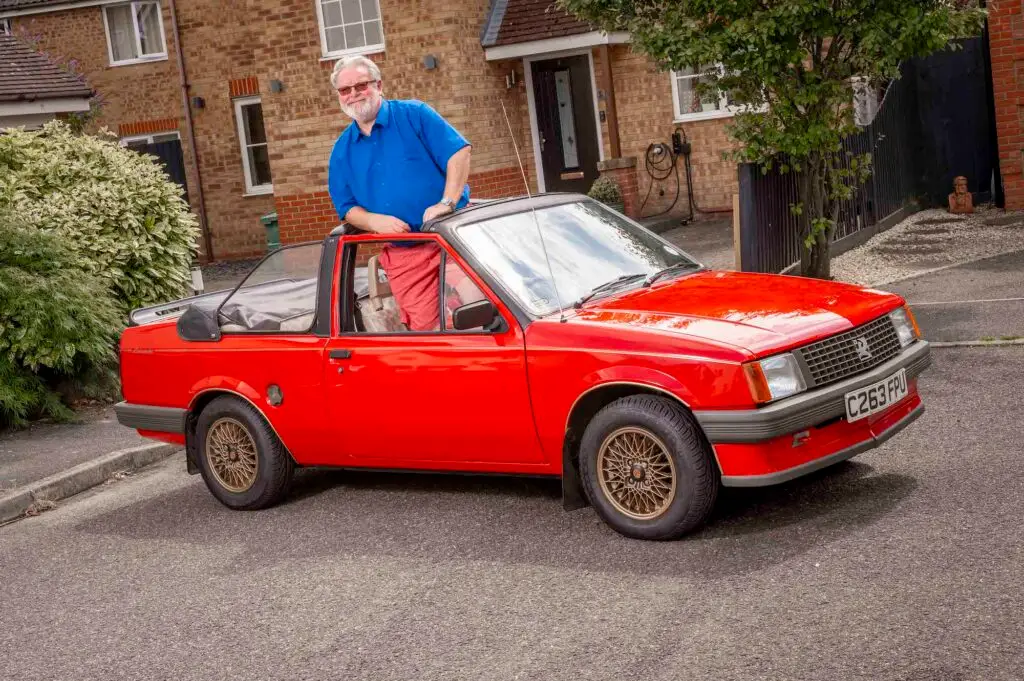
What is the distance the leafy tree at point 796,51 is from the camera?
11234 mm

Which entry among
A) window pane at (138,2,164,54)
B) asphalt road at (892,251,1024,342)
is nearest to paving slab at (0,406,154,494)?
asphalt road at (892,251,1024,342)

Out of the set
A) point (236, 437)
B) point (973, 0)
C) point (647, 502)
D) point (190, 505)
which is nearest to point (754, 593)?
point (647, 502)

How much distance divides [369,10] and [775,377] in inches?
694

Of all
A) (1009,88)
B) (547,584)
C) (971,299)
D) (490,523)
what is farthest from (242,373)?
(1009,88)

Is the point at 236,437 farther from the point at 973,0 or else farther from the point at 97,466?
the point at 973,0

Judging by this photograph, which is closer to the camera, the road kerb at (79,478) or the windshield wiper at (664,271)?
the windshield wiper at (664,271)

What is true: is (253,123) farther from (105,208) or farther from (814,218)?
(814,218)

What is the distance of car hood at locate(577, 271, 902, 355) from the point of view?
5996 millimetres

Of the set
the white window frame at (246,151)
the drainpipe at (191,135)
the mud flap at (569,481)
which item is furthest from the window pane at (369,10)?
the mud flap at (569,481)

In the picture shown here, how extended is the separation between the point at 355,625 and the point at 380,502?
6.63ft

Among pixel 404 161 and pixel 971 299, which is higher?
pixel 404 161

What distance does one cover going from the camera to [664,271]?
7.17 meters

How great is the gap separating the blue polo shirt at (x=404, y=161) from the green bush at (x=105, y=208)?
5.26m

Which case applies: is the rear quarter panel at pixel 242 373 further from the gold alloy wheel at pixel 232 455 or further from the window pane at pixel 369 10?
the window pane at pixel 369 10
